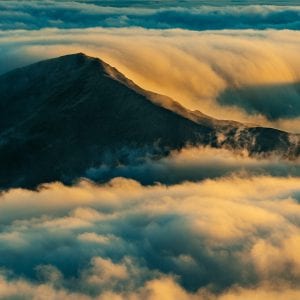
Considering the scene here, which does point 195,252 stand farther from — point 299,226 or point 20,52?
point 20,52

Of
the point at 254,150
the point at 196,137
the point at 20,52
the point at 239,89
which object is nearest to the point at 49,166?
the point at 196,137

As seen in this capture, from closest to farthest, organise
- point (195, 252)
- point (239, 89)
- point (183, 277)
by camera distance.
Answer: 1. point (183, 277)
2. point (195, 252)
3. point (239, 89)

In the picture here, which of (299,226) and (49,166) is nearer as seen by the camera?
(299,226)

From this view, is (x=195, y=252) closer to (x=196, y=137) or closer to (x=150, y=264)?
(x=150, y=264)

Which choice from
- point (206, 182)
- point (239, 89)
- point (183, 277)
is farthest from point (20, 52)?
point (183, 277)

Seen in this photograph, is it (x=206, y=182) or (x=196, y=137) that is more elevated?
(x=196, y=137)

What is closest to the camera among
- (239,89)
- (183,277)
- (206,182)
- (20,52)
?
(183,277)
